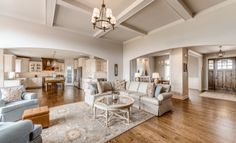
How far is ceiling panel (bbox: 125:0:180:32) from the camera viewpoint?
368 centimetres

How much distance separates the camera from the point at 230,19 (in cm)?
351

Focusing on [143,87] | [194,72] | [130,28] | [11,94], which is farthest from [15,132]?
[194,72]

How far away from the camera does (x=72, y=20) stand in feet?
15.3

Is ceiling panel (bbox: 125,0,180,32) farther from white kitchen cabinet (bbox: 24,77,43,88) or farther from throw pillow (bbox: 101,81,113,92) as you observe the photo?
white kitchen cabinet (bbox: 24,77,43,88)

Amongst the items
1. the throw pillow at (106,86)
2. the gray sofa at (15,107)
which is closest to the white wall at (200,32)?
the throw pillow at (106,86)

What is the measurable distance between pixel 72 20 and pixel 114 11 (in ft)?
6.02

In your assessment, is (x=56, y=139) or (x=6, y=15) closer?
(x=56, y=139)

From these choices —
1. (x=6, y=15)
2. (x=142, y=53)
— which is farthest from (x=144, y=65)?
(x=6, y=15)

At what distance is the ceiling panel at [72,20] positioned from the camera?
4.07 meters

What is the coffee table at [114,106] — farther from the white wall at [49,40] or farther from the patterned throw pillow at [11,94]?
the white wall at [49,40]

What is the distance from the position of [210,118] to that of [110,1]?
4.56m

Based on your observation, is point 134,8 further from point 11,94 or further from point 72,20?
point 11,94

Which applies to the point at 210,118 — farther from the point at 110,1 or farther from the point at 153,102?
the point at 110,1

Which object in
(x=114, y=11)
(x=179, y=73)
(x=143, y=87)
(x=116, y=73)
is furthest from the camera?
(x=116, y=73)
